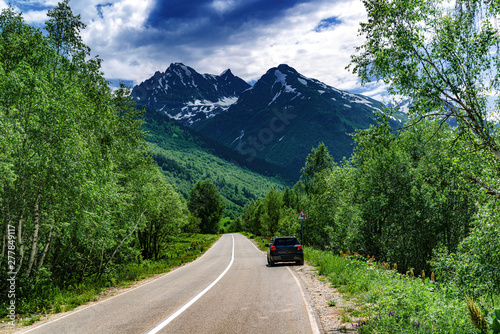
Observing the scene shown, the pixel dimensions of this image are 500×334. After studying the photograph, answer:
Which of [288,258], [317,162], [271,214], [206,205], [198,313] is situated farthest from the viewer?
[206,205]

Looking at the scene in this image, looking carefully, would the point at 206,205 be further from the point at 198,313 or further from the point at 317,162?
the point at 198,313

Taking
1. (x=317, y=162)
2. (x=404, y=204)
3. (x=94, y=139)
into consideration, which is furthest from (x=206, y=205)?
(x=94, y=139)

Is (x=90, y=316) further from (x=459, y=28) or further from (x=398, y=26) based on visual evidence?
(x=459, y=28)

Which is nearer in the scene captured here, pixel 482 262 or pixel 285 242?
pixel 482 262

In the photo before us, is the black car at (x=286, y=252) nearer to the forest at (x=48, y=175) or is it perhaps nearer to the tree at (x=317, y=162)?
the forest at (x=48, y=175)

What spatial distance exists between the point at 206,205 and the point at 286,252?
8634cm

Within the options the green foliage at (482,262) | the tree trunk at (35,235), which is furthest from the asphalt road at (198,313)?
the green foliage at (482,262)

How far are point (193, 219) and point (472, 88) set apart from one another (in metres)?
79.4

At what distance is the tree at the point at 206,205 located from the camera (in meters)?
103

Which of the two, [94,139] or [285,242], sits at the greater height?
[94,139]

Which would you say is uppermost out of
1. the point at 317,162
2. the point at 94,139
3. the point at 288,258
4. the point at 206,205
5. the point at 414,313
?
the point at 317,162

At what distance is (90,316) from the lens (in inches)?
316

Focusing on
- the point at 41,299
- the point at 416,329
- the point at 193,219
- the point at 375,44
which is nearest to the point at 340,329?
the point at 416,329

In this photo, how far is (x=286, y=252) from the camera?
62.0 feet
